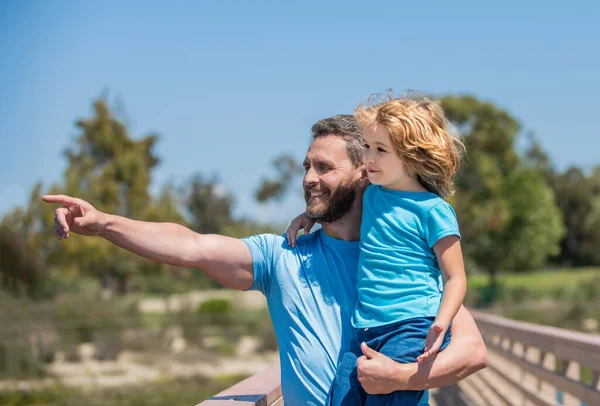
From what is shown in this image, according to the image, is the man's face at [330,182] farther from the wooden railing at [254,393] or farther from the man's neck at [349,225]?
the wooden railing at [254,393]

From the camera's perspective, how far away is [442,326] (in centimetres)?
234

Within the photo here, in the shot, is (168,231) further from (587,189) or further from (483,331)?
(587,189)

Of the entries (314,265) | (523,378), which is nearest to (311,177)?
(314,265)

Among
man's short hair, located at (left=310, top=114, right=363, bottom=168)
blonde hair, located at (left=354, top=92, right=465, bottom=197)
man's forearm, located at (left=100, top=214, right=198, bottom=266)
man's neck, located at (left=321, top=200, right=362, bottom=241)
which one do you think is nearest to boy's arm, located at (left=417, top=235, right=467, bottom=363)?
blonde hair, located at (left=354, top=92, right=465, bottom=197)

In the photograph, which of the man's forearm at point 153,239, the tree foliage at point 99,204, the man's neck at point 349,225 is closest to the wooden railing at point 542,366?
the man's neck at point 349,225

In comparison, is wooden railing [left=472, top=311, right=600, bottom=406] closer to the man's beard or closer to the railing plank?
the railing plank

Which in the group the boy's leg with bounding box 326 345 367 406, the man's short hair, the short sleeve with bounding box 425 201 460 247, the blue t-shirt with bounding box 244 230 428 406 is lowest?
the boy's leg with bounding box 326 345 367 406

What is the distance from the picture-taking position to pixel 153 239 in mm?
2652

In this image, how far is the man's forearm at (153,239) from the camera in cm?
259

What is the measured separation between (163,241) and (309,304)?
1.75 feet

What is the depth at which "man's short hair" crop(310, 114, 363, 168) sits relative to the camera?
3.04 m

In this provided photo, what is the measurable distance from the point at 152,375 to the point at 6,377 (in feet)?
10.4

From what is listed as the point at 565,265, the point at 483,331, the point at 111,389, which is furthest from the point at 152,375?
the point at 565,265

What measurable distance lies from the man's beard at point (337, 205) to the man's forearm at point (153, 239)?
1.48 feet
